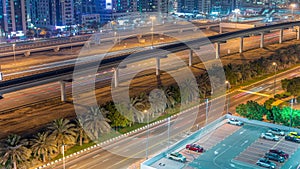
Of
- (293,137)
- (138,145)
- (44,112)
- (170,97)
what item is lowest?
(138,145)

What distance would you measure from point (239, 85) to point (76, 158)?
28.5 meters

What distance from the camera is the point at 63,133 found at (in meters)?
30.7

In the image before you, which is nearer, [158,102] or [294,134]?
[294,134]

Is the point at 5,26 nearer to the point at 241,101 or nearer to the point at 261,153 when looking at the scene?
the point at 241,101

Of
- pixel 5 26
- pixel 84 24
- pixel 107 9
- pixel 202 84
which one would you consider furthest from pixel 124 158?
pixel 107 9

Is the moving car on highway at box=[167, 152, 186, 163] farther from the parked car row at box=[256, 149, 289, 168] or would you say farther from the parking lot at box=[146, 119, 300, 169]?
the parked car row at box=[256, 149, 289, 168]

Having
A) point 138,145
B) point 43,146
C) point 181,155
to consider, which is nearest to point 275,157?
point 181,155

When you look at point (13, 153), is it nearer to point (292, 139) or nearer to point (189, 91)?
point (292, 139)

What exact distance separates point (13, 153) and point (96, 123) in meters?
8.01

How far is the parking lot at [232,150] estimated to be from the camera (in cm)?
2450

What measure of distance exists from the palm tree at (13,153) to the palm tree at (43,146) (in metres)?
0.82

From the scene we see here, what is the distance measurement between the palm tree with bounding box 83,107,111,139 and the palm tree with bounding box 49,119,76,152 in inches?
60.2

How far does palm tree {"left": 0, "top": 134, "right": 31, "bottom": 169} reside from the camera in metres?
26.5

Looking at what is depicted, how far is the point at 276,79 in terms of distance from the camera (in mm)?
54719
